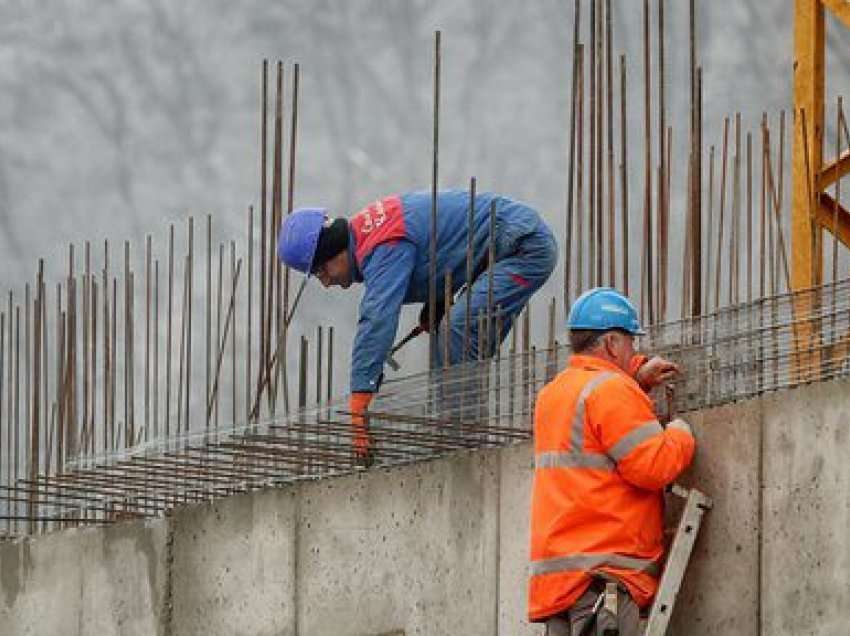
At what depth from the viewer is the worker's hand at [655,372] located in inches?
404

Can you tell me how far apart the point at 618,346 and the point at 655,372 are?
27 cm

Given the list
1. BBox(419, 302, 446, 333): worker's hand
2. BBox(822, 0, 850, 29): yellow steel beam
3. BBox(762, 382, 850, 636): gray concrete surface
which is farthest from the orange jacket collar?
BBox(822, 0, 850, 29): yellow steel beam

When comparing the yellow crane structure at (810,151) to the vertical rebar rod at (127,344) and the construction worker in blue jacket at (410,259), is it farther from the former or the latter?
the vertical rebar rod at (127,344)

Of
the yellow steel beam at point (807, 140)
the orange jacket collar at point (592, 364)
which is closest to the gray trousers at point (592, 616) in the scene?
the orange jacket collar at point (592, 364)

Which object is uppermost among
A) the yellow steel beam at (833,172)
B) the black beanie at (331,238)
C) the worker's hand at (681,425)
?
the yellow steel beam at (833,172)

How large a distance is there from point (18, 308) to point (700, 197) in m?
5.95

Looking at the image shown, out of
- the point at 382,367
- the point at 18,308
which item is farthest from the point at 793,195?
the point at 18,308

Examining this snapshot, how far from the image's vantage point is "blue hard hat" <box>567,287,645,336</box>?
1007 centimetres

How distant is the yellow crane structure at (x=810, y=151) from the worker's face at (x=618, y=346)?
8.23ft

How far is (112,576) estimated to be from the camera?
14172 millimetres

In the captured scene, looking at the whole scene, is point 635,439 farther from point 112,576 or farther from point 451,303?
point 112,576

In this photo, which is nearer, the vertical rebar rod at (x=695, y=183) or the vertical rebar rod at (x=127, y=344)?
the vertical rebar rod at (x=695, y=183)

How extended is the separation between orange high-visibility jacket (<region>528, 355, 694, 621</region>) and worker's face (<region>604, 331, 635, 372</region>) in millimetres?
111

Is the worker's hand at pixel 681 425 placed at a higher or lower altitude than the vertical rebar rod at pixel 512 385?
lower
